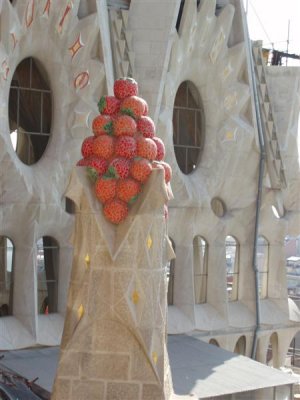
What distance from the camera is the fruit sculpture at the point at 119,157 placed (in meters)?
14.9

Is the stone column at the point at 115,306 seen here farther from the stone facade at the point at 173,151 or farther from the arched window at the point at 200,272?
the arched window at the point at 200,272

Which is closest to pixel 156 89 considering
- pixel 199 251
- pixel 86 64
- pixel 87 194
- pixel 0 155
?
pixel 86 64

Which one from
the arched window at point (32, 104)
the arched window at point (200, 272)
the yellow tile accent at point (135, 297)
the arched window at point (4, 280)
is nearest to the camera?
the yellow tile accent at point (135, 297)

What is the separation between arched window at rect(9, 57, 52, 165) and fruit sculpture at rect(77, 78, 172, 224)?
10.4 m

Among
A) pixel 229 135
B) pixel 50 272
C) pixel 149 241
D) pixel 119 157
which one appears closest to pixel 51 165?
pixel 50 272

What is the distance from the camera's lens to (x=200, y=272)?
3338 centimetres

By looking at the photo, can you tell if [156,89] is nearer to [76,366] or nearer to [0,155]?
[0,155]

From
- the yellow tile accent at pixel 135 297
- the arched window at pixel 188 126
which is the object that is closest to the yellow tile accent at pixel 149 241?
the yellow tile accent at pixel 135 297

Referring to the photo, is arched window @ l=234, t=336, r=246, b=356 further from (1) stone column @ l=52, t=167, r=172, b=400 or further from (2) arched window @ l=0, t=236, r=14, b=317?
(1) stone column @ l=52, t=167, r=172, b=400

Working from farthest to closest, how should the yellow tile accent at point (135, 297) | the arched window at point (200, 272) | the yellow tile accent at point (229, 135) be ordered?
the arched window at point (200, 272)
the yellow tile accent at point (229, 135)
the yellow tile accent at point (135, 297)

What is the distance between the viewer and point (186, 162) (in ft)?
103

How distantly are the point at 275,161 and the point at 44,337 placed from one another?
387 inches

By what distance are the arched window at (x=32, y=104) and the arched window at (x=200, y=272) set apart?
18.8 feet

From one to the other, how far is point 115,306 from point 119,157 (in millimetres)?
2110
